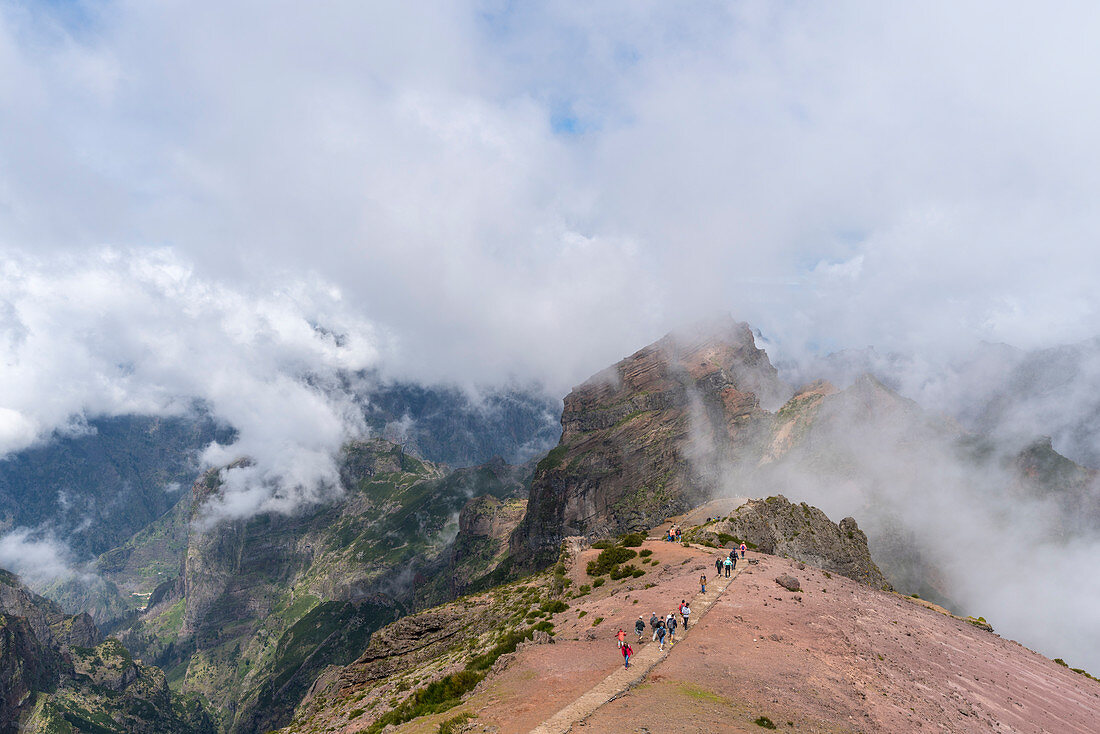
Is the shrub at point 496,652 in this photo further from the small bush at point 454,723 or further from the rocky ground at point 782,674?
the small bush at point 454,723

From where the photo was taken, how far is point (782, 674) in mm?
36531

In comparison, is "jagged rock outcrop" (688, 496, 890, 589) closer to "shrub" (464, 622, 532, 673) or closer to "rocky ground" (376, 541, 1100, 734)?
"rocky ground" (376, 541, 1100, 734)

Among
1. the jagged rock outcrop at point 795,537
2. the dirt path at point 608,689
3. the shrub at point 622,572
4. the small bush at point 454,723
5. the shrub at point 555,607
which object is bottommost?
the small bush at point 454,723

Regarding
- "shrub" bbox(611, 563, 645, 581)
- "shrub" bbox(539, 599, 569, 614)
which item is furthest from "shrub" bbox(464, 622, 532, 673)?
"shrub" bbox(611, 563, 645, 581)

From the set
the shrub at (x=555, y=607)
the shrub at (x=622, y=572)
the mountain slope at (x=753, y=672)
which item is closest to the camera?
the mountain slope at (x=753, y=672)

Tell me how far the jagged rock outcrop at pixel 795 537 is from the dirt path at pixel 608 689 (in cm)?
4578

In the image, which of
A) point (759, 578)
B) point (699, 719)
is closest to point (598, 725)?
point (699, 719)

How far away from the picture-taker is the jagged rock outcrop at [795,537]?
8788cm

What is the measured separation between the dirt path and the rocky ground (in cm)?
57

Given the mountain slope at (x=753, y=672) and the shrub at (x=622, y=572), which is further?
the shrub at (x=622, y=572)

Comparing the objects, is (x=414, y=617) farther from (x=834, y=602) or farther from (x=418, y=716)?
(x=834, y=602)

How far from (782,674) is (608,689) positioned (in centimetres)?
1361

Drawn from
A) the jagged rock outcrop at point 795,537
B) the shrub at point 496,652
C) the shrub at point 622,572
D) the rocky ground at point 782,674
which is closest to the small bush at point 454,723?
the rocky ground at point 782,674

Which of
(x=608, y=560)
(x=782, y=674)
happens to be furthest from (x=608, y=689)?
(x=608, y=560)
